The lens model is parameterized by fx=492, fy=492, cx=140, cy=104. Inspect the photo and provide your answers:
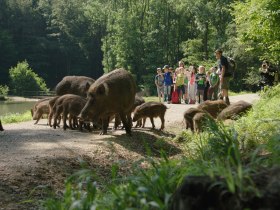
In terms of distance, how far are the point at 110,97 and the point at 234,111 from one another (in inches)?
127

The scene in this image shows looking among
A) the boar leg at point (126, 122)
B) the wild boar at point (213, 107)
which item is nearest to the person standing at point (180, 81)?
the wild boar at point (213, 107)

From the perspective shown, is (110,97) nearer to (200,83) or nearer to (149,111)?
(149,111)

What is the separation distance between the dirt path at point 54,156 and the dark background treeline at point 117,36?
22998mm

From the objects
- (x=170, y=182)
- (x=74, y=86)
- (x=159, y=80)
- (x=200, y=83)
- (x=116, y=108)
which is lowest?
(x=170, y=182)

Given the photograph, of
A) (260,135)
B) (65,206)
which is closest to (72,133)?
(260,135)

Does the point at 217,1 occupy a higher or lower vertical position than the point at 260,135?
A: higher

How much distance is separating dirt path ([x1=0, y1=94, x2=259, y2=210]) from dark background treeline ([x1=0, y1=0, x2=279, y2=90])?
2300cm

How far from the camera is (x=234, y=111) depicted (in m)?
12.4

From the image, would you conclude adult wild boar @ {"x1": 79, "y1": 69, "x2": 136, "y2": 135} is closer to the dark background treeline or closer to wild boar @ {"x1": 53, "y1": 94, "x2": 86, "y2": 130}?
wild boar @ {"x1": 53, "y1": 94, "x2": 86, "y2": 130}

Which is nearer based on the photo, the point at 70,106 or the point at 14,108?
the point at 70,106

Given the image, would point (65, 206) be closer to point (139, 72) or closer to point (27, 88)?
point (139, 72)

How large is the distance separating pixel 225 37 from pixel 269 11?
3814 centimetres

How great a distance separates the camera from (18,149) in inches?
380

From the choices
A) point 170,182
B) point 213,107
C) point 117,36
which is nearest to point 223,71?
point 213,107
